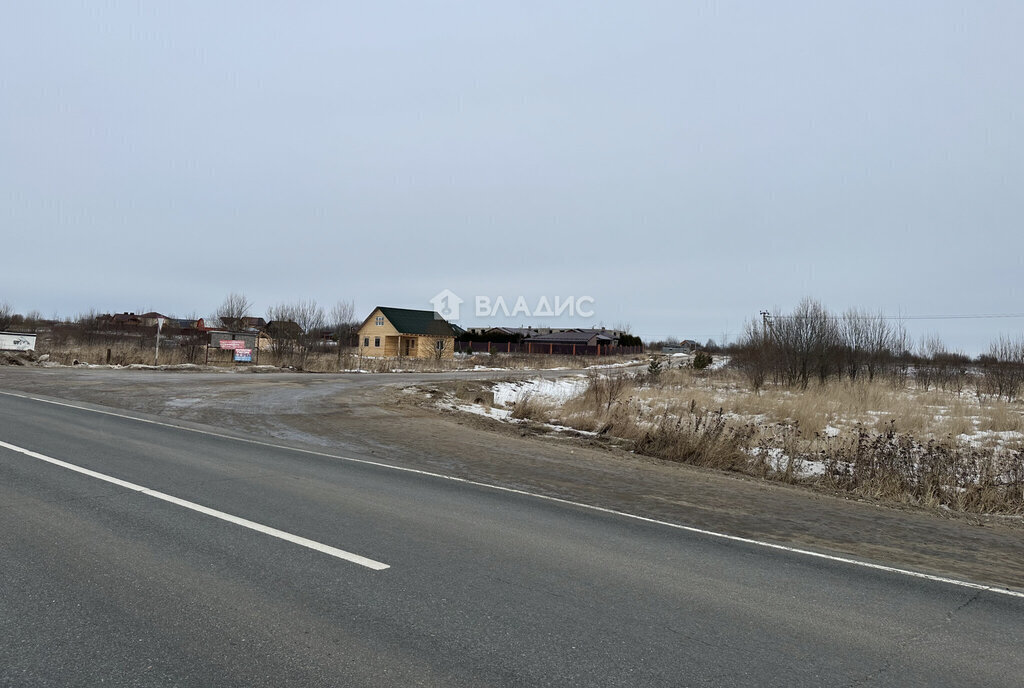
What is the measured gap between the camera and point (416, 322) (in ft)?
222

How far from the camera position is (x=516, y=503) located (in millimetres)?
7508

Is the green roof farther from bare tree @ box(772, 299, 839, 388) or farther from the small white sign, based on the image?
bare tree @ box(772, 299, 839, 388)

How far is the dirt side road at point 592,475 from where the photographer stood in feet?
21.9

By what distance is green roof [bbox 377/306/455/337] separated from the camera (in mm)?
65625

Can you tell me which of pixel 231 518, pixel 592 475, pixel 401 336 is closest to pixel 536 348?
pixel 401 336

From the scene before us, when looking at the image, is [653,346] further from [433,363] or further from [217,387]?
[217,387]

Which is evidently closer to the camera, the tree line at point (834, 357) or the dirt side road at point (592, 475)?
the dirt side road at point (592, 475)

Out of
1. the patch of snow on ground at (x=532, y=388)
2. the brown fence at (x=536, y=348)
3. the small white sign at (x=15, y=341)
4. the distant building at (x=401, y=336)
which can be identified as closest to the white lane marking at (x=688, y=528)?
the patch of snow on ground at (x=532, y=388)

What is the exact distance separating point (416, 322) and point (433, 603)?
6438cm

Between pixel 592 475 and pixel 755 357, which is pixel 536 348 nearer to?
pixel 755 357

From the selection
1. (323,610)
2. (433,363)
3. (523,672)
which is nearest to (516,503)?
(323,610)

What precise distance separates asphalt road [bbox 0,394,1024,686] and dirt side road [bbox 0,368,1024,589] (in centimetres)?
105

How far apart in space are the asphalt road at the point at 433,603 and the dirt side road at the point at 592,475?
1.05m

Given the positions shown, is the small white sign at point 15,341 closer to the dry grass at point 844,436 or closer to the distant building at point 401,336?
the distant building at point 401,336
